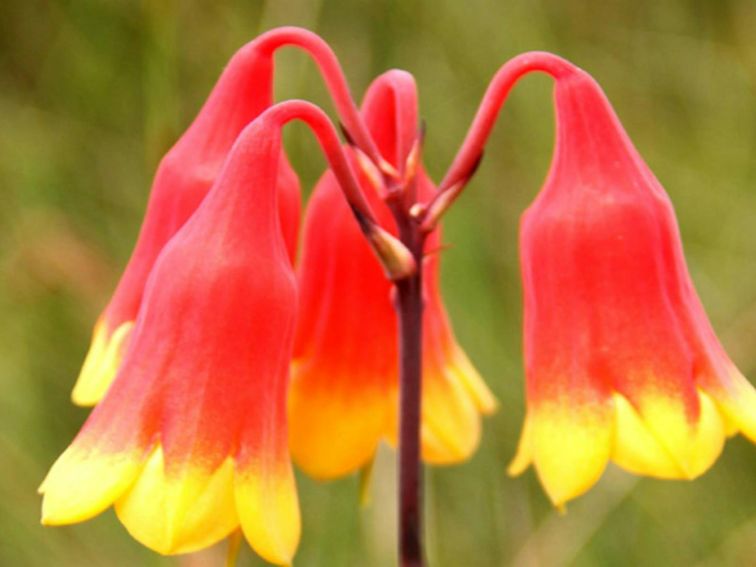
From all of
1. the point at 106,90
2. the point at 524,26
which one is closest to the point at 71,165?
the point at 106,90

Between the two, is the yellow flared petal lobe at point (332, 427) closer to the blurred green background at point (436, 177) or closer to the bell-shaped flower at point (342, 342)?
the bell-shaped flower at point (342, 342)

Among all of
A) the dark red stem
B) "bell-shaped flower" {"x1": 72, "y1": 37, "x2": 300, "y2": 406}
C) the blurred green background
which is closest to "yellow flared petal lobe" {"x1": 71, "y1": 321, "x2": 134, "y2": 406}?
"bell-shaped flower" {"x1": 72, "y1": 37, "x2": 300, "y2": 406}

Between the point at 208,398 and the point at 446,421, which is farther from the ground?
the point at 208,398

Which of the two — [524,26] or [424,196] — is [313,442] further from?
[524,26]

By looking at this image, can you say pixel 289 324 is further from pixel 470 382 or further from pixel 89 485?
pixel 470 382

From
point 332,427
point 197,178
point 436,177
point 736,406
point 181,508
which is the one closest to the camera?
point 181,508

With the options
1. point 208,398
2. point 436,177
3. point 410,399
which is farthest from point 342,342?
point 436,177
